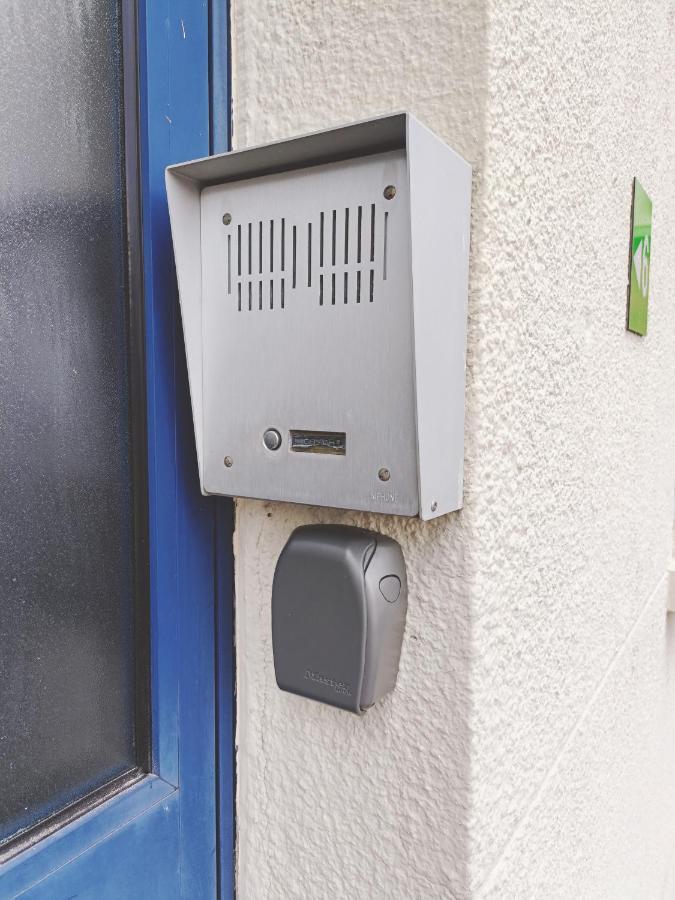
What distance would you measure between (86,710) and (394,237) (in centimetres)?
46

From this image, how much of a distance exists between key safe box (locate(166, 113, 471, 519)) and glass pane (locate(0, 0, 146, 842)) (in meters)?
0.07

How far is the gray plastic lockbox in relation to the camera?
52cm

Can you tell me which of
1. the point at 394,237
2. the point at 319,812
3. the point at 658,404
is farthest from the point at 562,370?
the point at 658,404

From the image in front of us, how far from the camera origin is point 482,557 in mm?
526

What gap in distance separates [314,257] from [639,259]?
28.0 inches

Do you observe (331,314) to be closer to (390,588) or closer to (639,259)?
(390,588)

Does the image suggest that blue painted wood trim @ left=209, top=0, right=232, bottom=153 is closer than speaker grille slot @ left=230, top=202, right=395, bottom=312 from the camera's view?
No

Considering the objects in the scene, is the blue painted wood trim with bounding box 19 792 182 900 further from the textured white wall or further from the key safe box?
the key safe box

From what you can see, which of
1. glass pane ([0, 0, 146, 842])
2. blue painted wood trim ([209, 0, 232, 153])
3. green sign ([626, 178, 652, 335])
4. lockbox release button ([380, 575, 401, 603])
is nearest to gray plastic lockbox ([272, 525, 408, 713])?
lockbox release button ([380, 575, 401, 603])

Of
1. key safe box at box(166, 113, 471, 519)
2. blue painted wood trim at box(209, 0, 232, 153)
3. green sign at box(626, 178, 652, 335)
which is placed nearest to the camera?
key safe box at box(166, 113, 471, 519)

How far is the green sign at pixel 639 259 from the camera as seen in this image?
0.95m

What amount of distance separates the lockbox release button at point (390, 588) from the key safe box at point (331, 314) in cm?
8

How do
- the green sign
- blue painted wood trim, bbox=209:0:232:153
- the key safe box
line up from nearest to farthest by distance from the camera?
1. the key safe box
2. blue painted wood trim, bbox=209:0:232:153
3. the green sign

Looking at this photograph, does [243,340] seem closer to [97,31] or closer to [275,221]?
[275,221]
